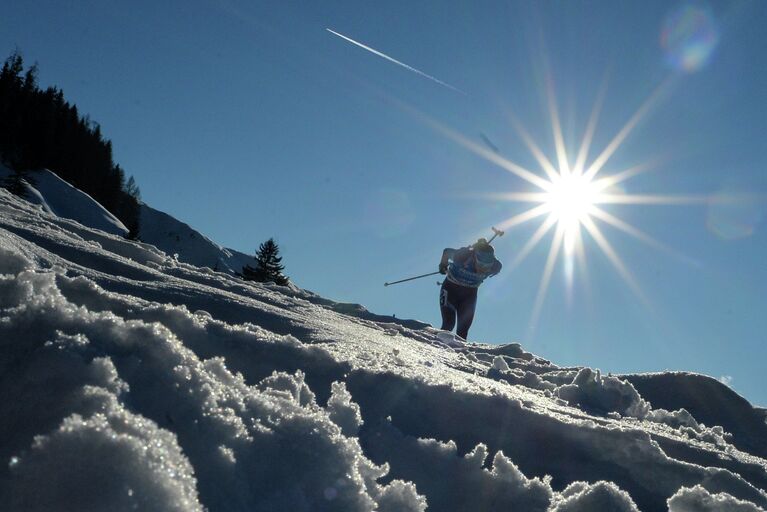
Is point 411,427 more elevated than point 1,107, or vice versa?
point 1,107

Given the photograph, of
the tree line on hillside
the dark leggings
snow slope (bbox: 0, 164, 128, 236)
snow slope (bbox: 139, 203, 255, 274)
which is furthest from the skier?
snow slope (bbox: 139, 203, 255, 274)

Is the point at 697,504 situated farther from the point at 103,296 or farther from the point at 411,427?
the point at 103,296

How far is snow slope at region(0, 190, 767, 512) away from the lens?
95 centimetres

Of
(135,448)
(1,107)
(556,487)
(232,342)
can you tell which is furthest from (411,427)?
(1,107)

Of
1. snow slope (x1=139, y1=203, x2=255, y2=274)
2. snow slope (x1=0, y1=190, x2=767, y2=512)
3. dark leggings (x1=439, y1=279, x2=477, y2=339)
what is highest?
snow slope (x1=139, y1=203, x2=255, y2=274)

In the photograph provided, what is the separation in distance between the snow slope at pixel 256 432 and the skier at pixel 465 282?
31.3 ft

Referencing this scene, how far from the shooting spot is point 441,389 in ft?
8.00

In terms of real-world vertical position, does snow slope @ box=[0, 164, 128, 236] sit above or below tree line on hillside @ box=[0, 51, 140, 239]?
below

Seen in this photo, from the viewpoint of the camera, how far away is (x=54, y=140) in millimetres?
40000

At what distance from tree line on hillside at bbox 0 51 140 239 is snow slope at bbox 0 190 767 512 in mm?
32219

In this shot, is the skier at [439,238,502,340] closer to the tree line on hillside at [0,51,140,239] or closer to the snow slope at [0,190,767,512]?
the snow slope at [0,190,767,512]

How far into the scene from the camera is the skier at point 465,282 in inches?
498

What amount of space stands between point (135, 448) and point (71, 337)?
444 mm

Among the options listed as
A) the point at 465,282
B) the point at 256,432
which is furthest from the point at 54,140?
the point at 256,432
